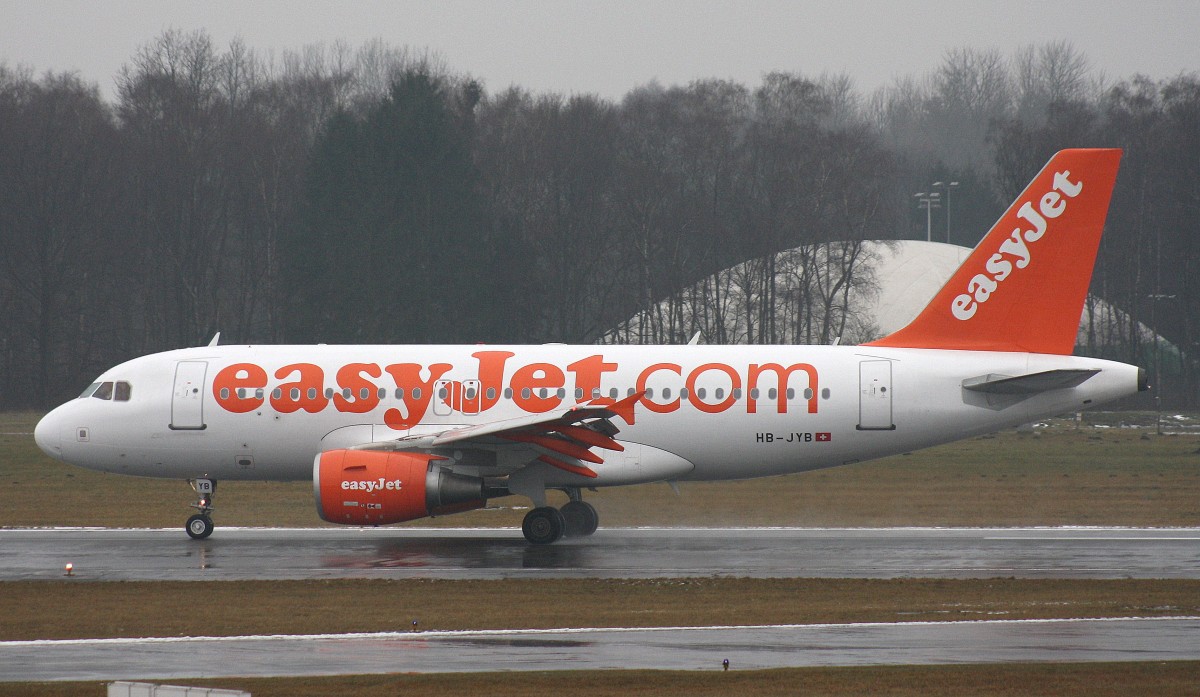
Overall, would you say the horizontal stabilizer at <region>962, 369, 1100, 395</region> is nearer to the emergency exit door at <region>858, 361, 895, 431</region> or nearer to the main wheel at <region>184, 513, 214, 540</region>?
the emergency exit door at <region>858, 361, 895, 431</region>

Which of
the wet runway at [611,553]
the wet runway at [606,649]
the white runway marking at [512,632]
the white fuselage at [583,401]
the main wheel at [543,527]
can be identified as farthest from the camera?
the white fuselage at [583,401]

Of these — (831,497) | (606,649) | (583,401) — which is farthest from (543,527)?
(831,497)

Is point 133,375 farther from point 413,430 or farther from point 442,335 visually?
point 442,335

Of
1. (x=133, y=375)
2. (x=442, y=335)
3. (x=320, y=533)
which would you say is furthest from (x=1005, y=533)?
(x=442, y=335)

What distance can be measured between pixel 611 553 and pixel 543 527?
157 cm

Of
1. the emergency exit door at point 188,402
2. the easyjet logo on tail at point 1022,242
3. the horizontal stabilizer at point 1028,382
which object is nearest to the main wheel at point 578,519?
the emergency exit door at point 188,402

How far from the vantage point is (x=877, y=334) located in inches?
2840

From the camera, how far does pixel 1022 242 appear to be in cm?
2469

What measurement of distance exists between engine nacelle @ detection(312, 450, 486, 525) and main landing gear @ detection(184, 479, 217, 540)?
3.57m

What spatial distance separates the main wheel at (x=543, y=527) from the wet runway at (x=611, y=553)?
8.3 inches

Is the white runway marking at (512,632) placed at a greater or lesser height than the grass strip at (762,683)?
lesser

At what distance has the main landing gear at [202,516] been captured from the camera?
989 inches

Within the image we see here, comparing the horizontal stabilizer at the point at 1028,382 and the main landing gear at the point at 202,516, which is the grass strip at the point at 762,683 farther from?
the main landing gear at the point at 202,516

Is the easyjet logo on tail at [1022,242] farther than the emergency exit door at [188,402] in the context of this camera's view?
No
